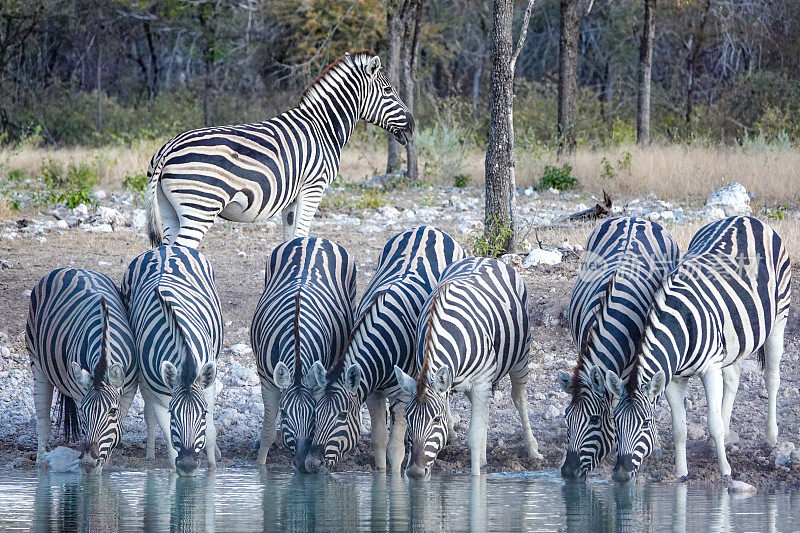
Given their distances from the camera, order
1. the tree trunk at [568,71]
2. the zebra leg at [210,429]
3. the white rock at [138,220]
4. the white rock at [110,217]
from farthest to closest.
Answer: the tree trunk at [568,71] < the white rock at [110,217] < the white rock at [138,220] < the zebra leg at [210,429]

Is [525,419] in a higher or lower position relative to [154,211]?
lower

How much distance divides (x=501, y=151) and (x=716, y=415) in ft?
16.9

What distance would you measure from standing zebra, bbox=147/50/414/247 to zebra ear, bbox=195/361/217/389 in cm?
284

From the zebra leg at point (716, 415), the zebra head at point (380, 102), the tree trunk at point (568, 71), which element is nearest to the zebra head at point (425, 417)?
the zebra leg at point (716, 415)

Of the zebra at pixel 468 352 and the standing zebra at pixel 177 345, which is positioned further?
the standing zebra at pixel 177 345

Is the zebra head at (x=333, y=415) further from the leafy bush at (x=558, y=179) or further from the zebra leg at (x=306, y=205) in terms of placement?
the leafy bush at (x=558, y=179)

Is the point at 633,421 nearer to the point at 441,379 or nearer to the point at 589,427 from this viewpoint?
the point at 589,427

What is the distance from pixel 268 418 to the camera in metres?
7.04

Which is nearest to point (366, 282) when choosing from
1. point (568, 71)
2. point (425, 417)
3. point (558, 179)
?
point (425, 417)

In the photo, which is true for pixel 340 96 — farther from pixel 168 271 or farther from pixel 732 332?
pixel 732 332

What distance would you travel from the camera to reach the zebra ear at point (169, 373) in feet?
21.0

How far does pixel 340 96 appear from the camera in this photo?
1037 centimetres

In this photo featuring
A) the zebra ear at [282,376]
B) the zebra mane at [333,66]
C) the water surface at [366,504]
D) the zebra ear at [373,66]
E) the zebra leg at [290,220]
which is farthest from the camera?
the zebra ear at [373,66]

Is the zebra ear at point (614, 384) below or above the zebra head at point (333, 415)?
above
